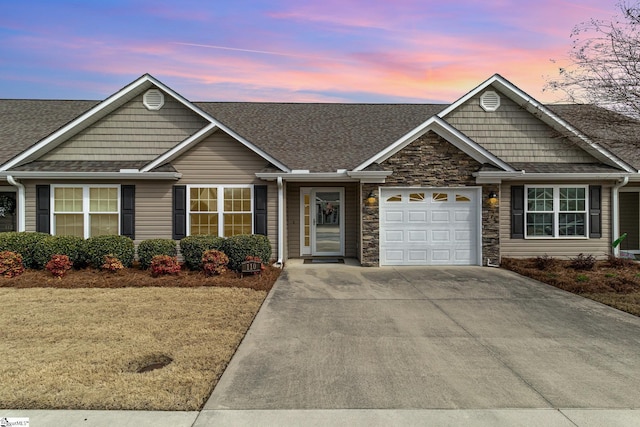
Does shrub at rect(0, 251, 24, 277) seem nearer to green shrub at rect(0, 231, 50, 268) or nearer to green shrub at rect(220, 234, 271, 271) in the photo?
green shrub at rect(0, 231, 50, 268)

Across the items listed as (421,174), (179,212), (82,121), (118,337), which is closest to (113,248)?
(179,212)

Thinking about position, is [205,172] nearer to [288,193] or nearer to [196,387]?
[288,193]

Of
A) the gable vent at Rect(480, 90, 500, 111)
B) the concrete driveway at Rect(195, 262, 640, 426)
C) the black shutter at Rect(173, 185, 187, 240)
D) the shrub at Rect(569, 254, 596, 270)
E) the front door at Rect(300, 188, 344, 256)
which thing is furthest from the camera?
the front door at Rect(300, 188, 344, 256)

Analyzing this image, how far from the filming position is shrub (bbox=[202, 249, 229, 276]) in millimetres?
9812

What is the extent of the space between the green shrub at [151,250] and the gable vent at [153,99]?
424 centimetres

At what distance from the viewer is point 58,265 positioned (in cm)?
957

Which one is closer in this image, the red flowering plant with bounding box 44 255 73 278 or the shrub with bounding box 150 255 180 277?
the red flowering plant with bounding box 44 255 73 278

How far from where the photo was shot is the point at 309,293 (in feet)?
27.8

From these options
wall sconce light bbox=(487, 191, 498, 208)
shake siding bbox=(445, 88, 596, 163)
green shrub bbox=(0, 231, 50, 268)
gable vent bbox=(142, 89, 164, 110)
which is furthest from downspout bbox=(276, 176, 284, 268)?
green shrub bbox=(0, 231, 50, 268)

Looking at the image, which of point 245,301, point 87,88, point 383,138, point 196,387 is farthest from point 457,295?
point 87,88

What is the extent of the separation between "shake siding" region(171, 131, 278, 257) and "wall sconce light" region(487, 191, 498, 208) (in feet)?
20.8

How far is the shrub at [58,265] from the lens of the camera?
9.56 metres

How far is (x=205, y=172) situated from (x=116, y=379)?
824cm

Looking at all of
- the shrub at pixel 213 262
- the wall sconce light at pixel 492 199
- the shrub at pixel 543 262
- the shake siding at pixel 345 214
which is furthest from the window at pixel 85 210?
the shrub at pixel 543 262
